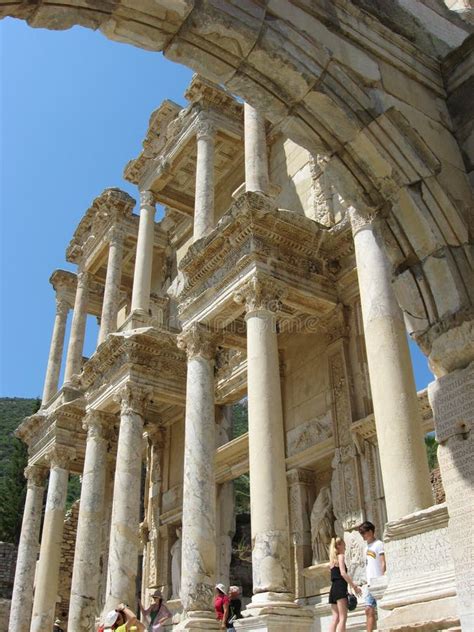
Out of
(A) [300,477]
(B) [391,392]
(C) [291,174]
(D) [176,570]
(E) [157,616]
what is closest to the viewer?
(B) [391,392]

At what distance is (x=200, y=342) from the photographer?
44.8ft

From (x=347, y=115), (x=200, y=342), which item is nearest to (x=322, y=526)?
(x=200, y=342)

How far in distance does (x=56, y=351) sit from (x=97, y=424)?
23.8ft

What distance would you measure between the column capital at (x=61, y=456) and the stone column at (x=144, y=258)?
18.4 ft

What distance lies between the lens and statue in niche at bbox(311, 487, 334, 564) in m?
13.1

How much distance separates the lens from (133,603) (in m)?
14.4

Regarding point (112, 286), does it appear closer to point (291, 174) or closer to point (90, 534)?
point (291, 174)

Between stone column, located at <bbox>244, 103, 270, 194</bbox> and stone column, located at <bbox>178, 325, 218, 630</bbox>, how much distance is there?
3.19 metres

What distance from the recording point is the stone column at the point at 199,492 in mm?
11234

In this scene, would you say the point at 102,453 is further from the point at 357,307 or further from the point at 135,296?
the point at 357,307

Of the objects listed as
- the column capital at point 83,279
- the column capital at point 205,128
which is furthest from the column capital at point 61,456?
the column capital at point 205,128

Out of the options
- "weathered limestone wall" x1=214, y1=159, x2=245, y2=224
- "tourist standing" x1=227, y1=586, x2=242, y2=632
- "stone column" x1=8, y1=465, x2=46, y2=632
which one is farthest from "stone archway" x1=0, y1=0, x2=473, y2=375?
"stone column" x1=8, y1=465, x2=46, y2=632

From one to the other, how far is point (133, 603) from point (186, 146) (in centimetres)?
1143

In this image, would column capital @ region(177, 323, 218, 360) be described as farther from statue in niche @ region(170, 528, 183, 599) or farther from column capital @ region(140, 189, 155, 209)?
statue in niche @ region(170, 528, 183, 599)
